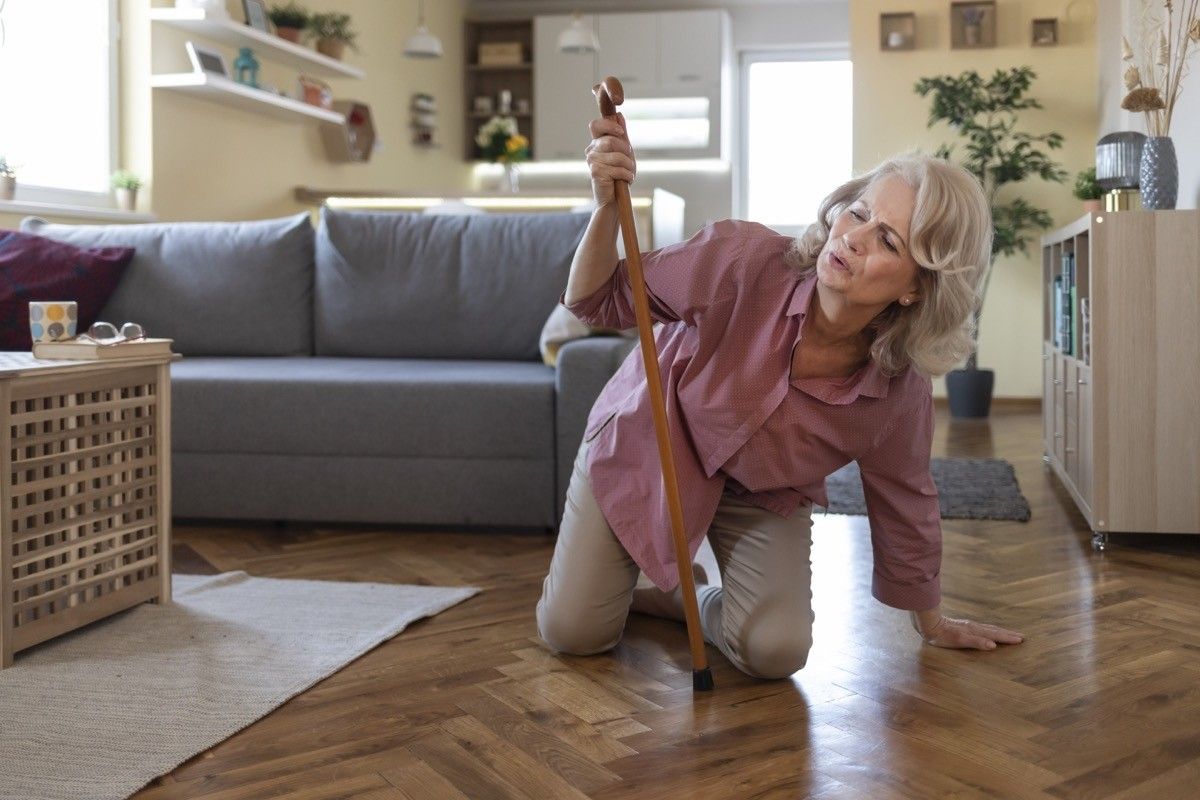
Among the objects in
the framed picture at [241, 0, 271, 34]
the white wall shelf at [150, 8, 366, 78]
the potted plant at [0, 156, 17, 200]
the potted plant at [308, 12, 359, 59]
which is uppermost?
the potted plant at [308, 12, 359, 59]

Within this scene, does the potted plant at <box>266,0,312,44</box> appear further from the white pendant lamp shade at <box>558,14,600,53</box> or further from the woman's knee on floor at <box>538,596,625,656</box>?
the woman's knee on floor at <box>538,596,625,656</box>

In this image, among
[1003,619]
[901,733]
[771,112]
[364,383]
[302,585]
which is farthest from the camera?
[771,112]

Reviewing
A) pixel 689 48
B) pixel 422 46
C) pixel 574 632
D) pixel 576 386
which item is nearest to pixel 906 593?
pixel 574 632

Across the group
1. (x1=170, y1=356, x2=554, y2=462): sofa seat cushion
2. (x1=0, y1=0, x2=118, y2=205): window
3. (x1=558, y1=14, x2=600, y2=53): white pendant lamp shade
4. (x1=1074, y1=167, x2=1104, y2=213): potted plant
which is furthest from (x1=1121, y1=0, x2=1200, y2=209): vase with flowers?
(x1=558, y1=14, x2=600, y2=53): white pendant lamp shade

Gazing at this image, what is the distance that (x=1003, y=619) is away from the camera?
2338 millimetres

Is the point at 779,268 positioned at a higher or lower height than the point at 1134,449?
higher

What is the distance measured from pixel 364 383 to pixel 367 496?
290 mm

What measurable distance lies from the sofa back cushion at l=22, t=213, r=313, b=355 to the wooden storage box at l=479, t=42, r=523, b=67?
4.89m

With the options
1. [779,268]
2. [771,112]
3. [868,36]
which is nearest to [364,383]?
[779,268]

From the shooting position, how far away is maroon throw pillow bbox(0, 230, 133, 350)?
320 centimetres

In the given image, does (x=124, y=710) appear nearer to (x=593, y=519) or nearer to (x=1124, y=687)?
(x=593, y=519)

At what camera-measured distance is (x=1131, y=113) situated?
4652 millimetres

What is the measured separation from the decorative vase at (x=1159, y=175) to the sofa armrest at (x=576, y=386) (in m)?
1.40

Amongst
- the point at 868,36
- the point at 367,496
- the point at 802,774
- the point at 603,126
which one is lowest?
the point at 802,774
